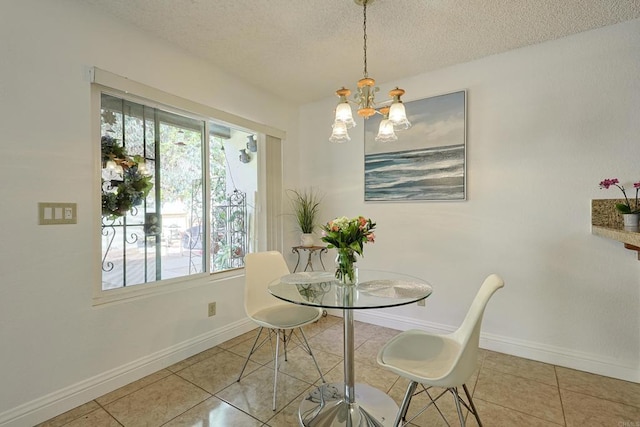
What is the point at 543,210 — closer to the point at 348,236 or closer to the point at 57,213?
the point at 348,236

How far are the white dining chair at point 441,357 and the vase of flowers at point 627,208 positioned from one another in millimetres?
1257

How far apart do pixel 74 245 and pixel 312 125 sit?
2653 mm

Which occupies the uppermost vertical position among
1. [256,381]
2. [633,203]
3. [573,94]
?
[573,94]

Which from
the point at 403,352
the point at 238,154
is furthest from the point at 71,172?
A: the point at 403,352

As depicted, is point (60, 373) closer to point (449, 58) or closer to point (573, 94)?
point (449, 58)

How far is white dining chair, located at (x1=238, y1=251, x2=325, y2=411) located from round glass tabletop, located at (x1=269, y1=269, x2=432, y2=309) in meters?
0.25

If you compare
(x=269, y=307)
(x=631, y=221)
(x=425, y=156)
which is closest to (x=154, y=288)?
(x=269, y=307)

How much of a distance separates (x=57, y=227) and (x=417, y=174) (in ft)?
9.27

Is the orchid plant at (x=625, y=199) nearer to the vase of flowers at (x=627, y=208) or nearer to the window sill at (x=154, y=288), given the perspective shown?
the vase of flowers at (x=627, y=208)

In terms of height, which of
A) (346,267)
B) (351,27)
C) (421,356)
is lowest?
(421,356)

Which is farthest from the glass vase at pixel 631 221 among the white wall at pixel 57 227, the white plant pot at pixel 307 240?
the white wall at pixel 57 227

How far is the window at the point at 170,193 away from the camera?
2.09 meters

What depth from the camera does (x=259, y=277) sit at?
7.47ft

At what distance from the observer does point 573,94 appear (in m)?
2.24
